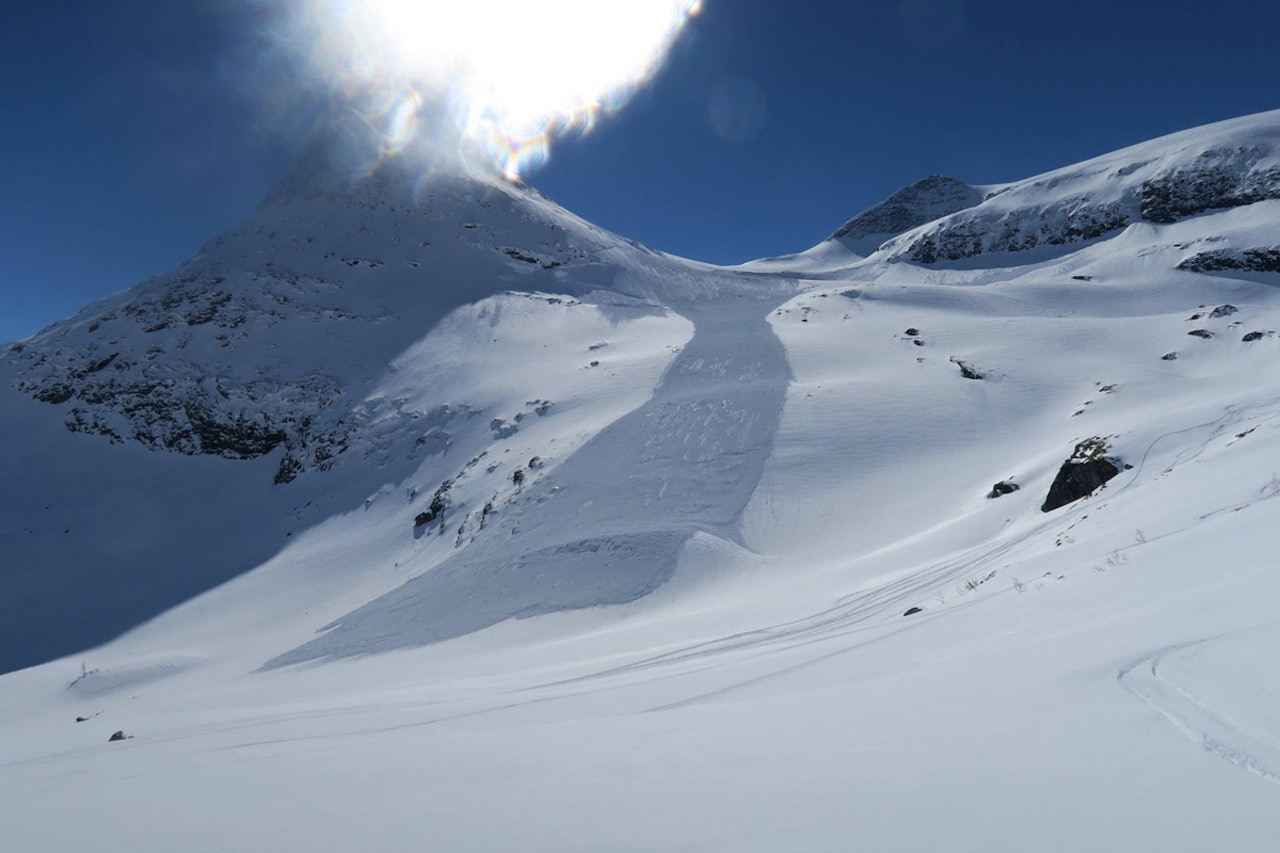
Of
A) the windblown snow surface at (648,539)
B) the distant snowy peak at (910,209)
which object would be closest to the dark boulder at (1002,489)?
the windblown snow surface at (648,539)

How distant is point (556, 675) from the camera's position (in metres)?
9.41

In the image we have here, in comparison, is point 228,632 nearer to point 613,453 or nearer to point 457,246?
point 613,453

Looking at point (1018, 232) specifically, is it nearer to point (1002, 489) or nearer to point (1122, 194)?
point (1122, 194)

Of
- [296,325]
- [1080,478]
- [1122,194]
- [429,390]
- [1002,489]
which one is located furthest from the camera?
[1122,194]

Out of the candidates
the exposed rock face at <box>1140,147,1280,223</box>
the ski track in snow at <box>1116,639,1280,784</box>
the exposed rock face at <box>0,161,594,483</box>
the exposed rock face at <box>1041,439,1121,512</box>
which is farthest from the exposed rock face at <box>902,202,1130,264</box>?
the ski track in snow at <box>1116,639,1280,784</box>

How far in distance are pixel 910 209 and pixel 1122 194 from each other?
147 ft

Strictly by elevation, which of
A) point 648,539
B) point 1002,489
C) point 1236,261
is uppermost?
point 1236,261

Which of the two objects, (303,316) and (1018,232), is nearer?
(303,316)

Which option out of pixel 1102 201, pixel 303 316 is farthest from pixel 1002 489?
pixel 1102 201

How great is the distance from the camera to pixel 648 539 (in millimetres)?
17062

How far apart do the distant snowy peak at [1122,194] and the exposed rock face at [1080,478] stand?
177ft

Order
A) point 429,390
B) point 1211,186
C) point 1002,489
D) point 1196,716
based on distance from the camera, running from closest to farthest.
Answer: point 1196,716
point 1002,489
point 429,390
point 1211,186

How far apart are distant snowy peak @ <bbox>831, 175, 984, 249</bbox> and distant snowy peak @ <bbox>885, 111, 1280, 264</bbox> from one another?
2602 cm

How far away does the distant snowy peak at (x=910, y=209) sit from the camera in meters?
95.9
